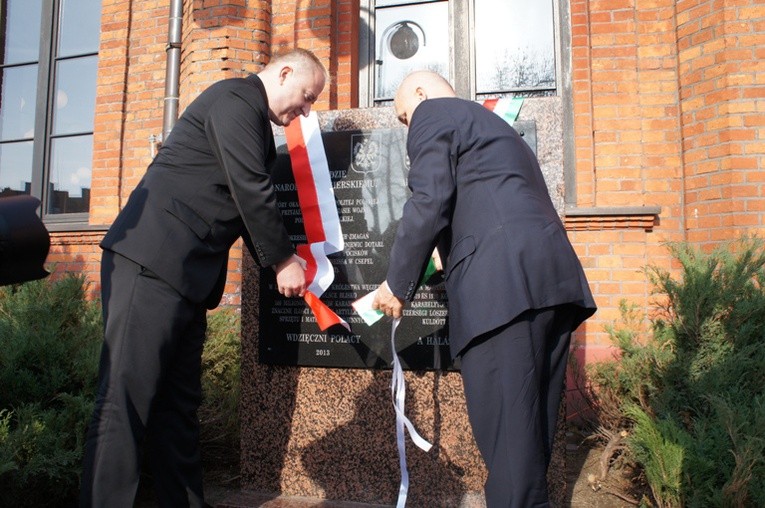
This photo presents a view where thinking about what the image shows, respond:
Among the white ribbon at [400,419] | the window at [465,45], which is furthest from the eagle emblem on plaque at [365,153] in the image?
the window at [465,45]

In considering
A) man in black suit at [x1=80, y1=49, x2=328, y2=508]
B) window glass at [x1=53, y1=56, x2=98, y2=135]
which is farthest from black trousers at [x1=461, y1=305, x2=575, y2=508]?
window glass at [x1=53, y1=56, x2=98, y2=135]

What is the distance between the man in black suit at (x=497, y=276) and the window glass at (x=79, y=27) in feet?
20.9

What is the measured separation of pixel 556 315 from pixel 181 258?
1417 mm

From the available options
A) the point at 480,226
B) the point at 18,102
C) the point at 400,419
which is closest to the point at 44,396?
the point at 400,419

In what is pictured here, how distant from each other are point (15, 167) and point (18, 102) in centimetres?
82

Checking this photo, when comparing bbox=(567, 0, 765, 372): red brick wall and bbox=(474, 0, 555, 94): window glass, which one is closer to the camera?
bbox=(567, 0, 765, 372): red brick wall

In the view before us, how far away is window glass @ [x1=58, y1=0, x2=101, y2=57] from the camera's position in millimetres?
7336

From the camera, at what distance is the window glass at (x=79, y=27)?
734 cm

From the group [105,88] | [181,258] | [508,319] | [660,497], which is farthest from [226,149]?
[105,88]

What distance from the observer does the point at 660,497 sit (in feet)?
9.35

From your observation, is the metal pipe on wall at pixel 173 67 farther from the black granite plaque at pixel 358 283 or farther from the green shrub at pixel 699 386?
the green shrub at pixel 699 386

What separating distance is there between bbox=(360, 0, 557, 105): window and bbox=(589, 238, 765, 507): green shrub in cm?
249

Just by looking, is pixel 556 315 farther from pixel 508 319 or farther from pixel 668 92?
pixel 668 92

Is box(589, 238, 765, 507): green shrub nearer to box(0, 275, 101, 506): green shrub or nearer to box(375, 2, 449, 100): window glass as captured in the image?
box(0, 275, 101, 506): green shrub
